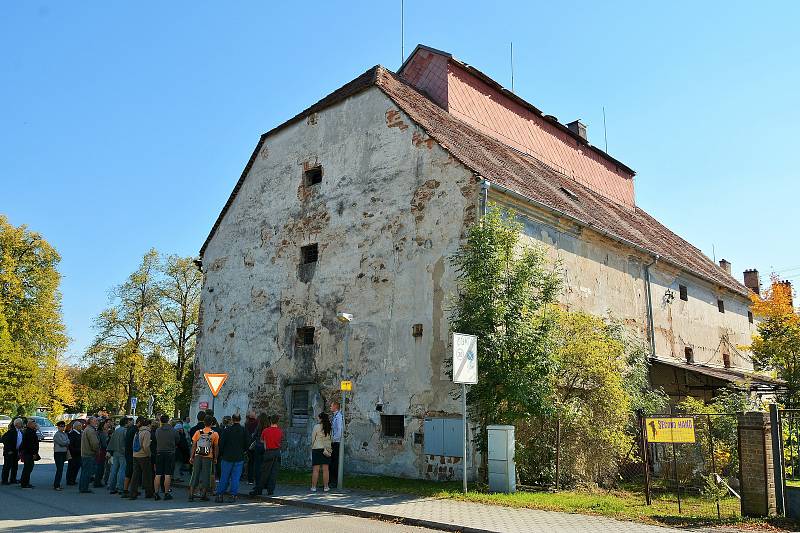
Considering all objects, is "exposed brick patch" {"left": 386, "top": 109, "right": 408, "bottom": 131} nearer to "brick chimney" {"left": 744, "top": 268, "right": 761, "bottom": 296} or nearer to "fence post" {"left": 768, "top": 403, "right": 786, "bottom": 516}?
"fence post" {"left": 768, "top": 403, "right": 786, "bottom": 516}

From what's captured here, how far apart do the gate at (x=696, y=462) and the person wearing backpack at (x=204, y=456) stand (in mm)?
8176

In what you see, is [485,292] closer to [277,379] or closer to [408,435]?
[408,435]

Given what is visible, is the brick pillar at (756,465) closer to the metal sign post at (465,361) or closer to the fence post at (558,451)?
the fence post at (558,451)

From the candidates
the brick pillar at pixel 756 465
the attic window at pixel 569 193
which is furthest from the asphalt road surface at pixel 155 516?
the attic window at pixel 569 193

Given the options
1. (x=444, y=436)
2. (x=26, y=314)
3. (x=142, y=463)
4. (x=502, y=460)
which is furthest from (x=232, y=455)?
(x=26, y=314)

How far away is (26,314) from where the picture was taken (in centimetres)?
3716

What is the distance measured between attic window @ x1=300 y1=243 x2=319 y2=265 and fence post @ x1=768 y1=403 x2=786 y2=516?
1245cm

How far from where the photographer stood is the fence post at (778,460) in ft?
32.1

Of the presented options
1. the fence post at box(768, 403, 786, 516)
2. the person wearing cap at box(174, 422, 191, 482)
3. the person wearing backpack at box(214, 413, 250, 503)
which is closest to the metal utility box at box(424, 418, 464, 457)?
the person wearing backpack at box(214, 413, 250, 503)

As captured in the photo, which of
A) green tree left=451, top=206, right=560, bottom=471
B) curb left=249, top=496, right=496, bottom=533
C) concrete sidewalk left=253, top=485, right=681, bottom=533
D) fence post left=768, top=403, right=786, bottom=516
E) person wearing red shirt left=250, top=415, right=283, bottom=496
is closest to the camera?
concrete sidewalk left=253, top=485, right=681, bottom=533

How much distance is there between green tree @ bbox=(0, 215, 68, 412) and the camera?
35125mm

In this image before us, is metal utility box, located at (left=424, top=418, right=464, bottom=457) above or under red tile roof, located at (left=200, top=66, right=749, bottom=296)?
under

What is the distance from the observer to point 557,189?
21203 mm

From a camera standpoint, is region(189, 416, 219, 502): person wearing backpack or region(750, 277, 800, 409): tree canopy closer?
region(189, 416, 219, 502): person wearing backpack
